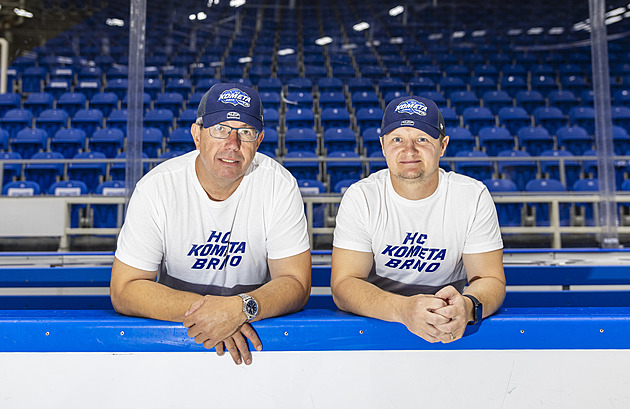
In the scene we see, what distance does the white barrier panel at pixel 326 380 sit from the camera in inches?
45.6

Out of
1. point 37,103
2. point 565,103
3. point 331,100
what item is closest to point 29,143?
point 37,103

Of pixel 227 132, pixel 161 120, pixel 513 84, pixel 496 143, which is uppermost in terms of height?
pixel 513 84

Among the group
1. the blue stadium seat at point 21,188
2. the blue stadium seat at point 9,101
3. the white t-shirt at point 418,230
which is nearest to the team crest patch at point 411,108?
the white t-shirt at point 418,230

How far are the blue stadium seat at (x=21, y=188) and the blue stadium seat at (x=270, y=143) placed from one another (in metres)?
2.19

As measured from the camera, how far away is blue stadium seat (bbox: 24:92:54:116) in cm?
698

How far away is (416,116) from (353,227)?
37cm

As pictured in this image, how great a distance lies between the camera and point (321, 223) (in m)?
3.98

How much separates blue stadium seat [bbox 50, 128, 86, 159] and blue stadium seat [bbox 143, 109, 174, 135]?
0.74 m

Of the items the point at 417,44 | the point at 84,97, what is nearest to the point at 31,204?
the point at 84,97

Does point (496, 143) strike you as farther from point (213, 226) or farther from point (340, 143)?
point (213, 226)

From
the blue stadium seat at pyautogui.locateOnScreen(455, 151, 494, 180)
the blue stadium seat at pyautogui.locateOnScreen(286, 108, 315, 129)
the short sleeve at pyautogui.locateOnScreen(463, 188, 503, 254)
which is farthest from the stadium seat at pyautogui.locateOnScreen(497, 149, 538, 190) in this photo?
the short sleeve at pyautogui.locateOnScreen(463, 188, 503, 254)

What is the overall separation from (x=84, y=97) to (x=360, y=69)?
380 centimetres

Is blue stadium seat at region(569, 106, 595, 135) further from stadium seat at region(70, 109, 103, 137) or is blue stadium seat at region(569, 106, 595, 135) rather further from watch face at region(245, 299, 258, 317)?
watch face at region(245, 299, 258, 317)

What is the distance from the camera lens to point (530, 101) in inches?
286
